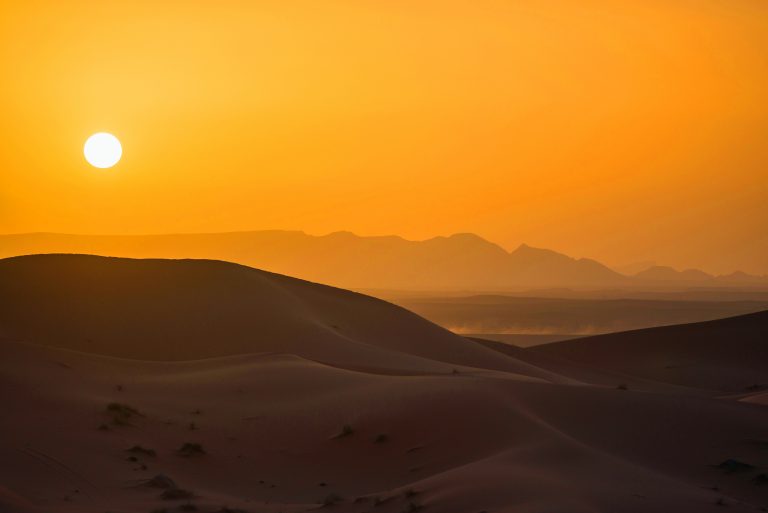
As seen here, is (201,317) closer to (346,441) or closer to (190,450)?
(346,441)

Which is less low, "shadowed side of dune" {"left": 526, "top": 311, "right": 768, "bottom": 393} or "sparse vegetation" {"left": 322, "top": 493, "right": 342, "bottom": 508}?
"shadowed side of dune" {"left": 526, "top": 311, "right": 768, "bottom": 393}

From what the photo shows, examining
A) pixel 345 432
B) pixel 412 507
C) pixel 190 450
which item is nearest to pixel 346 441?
pixel 345 432

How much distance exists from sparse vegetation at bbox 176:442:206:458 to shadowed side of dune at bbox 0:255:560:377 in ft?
40.8

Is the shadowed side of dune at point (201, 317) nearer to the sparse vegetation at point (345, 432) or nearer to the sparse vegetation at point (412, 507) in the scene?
the sparse vegetation at point (345, 432)

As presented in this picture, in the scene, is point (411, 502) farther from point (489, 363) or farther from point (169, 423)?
point (489, 363)

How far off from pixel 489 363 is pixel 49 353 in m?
18.3

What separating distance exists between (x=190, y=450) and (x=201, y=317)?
751 inches

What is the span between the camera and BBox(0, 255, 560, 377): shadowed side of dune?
3366 centimetres

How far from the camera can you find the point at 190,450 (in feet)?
58.4

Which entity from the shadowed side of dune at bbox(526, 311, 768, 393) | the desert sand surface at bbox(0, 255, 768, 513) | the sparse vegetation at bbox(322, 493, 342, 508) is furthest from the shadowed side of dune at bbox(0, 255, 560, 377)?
the sparse vegetation at bbox(322, 493, 342, 508)

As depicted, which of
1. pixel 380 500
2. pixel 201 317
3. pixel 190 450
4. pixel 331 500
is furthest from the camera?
pixel 201 317

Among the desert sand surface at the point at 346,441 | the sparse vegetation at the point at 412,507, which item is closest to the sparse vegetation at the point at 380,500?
the desert sand surface at the point at 346,441

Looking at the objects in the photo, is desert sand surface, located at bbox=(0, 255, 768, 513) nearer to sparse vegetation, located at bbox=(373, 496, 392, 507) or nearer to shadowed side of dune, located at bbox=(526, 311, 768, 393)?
sparse vegetation, located at bbox=(373, 496, 392, 507)

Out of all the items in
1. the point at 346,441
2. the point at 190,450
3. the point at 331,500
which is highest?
the point at 190,450
